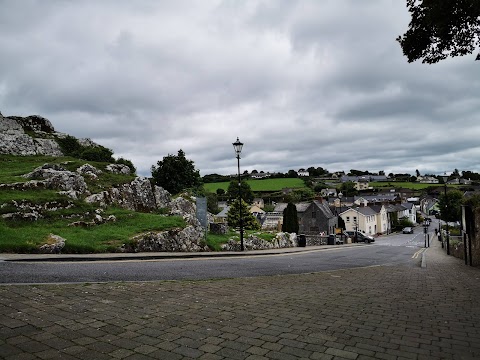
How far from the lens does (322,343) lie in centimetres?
429

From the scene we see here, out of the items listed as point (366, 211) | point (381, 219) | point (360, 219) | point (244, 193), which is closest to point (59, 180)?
point (360, 219)

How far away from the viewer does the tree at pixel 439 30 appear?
8992 mm

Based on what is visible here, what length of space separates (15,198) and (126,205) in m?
7.45

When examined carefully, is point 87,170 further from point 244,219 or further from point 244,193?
point 244,193

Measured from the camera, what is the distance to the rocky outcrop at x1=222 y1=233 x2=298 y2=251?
21.0 meters

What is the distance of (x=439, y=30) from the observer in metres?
9.66

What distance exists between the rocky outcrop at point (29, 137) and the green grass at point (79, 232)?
25509 millimetres

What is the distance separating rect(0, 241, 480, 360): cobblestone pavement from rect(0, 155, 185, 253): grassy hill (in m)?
7.64

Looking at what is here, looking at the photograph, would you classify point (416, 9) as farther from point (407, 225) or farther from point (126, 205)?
point (407, 225)

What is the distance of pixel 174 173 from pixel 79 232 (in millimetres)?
40667

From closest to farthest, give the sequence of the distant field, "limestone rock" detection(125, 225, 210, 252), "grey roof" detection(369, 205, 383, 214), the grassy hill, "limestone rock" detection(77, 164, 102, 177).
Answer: the grassy hill
"limestone rock" detection(125, 225, 210, 252)
"limestone rock" detection(77, 164, 102, 177)
"grey roof" detection(369, 205, 383, 214)
the distant field

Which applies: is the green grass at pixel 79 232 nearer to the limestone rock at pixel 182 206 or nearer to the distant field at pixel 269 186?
the limestone rock at pixel 182 206

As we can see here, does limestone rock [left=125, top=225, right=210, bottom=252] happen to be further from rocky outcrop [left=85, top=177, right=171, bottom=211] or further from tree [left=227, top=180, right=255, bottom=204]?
tree [left=227, top=180, right=255, bottom=204]

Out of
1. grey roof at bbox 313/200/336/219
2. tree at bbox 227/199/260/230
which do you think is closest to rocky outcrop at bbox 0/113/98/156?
tree at bbox 227/199/260/230
